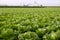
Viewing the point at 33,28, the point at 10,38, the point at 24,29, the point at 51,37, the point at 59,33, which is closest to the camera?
the point at 51,37

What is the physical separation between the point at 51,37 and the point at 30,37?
29 cm

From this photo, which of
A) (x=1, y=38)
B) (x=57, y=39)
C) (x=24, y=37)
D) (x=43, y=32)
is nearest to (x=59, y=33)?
(x=57, y=39)

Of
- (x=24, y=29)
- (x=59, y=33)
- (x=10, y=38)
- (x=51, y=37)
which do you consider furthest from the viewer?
(x=24, y=29)

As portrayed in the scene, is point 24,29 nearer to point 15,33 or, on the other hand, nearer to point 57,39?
point 15,33

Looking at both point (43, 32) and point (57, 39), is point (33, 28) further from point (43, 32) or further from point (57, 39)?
point (57, 39)

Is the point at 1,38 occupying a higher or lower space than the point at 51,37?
lower

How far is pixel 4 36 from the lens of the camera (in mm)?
2557

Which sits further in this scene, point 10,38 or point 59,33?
point 10,38

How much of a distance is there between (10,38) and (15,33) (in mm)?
176

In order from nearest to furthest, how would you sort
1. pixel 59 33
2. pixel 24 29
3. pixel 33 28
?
pixel 59 33
pixel 24 29
pixel 33 28

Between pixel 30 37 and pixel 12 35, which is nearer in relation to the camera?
pixel 30 37

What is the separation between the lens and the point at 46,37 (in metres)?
2.28

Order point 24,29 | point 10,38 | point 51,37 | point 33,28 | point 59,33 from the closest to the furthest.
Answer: point 51,37 → point 59,33 → point 10,38 → point 24,29 → point 33,28

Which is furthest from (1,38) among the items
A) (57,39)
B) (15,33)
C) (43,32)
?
(57,39)
